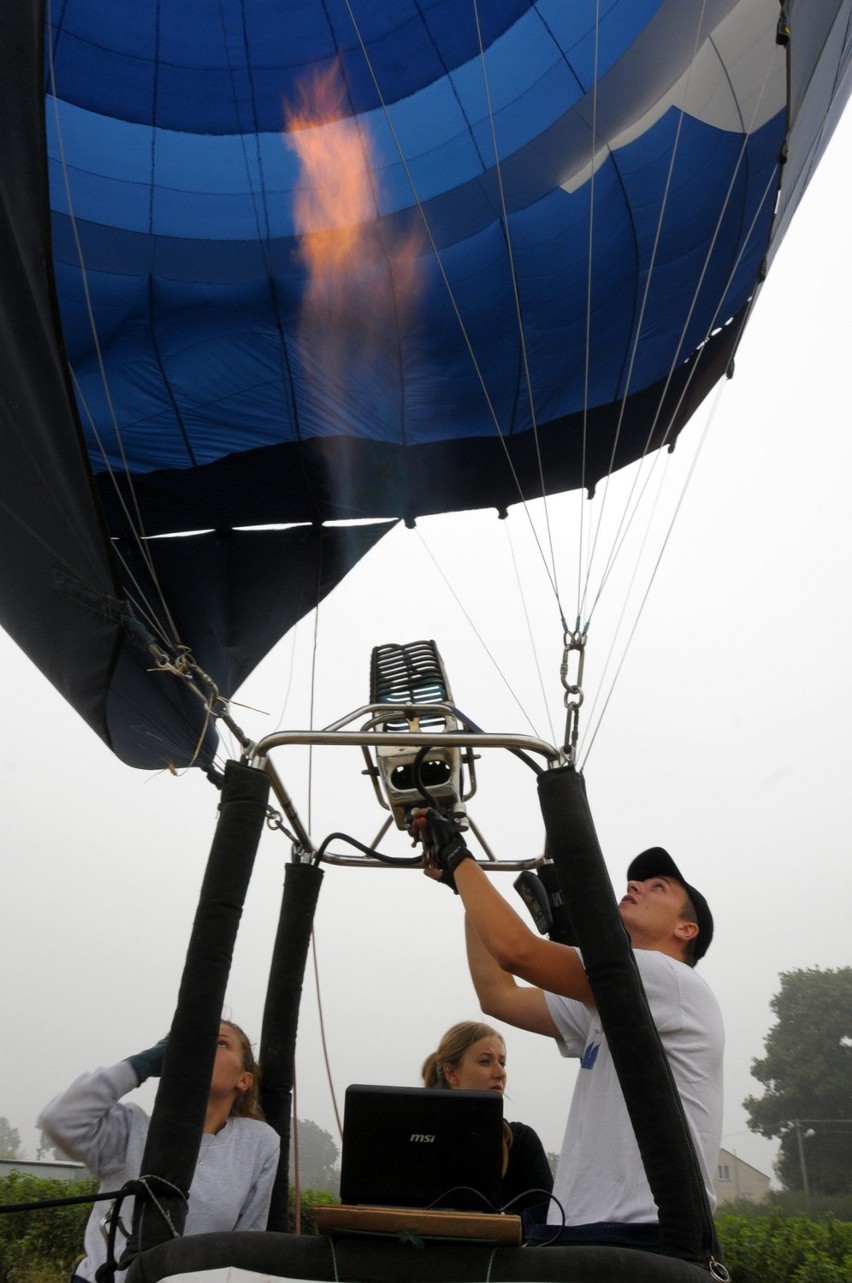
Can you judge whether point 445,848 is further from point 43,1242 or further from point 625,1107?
point 43,1242

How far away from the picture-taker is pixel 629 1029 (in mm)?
1701

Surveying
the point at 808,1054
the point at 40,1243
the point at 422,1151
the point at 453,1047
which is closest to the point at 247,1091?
the point at 453,1047

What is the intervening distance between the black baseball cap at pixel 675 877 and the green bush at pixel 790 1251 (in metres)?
2.61

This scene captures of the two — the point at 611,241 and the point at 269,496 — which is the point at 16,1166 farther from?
the point at 611,241

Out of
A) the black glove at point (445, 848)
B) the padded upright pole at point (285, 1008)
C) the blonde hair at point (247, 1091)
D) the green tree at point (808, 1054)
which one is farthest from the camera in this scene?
the green tree at point (808, 1054)

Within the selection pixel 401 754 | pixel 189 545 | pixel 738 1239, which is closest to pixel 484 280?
pixel 189 545

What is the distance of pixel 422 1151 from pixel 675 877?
2.80 feet

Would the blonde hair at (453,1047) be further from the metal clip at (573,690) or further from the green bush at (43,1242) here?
the green bush at (43,1242)

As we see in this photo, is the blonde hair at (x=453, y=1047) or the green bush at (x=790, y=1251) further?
the green bush at (x=790, y=1251)

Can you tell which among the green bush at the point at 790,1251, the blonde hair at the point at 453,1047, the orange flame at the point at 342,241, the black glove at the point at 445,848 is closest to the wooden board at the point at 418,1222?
the black glove at the point at 445,848

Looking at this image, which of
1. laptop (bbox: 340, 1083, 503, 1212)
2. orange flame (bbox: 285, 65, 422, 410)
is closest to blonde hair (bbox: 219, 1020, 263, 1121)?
laptop (bbox: 340, 1083, 503, 1212)

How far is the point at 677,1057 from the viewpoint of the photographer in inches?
74.5

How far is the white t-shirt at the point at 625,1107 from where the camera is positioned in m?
1.80

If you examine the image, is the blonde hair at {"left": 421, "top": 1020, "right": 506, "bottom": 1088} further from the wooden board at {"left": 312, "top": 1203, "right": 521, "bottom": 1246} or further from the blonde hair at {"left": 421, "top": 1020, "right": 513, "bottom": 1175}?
the wooden board at {"left": 312, "top": 1203, "right": 521, "bottom": 1246}
